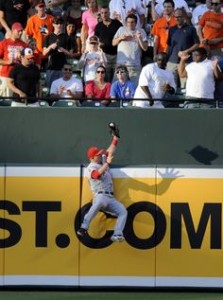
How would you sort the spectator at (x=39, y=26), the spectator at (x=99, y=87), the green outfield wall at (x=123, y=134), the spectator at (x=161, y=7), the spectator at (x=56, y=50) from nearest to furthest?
1. the green outfield wall at (x=123, y=134)
2. the spectator at (x=99, y=87)
3. the spectator at (x=56, y=50)
4. the spectator at (x=39, y=26)
5. the spectator at (x=161, y=7)

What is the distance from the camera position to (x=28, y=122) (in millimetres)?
15859

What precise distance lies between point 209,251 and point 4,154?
3146mm

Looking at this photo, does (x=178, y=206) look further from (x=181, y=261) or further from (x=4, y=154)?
(x=4, y=154)

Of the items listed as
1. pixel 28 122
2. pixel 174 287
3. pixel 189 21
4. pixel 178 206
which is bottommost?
pixel 174 287

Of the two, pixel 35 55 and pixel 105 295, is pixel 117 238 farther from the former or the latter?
pixel 35 55

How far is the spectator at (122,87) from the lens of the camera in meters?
16.4

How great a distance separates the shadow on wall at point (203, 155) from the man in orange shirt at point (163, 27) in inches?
97.2

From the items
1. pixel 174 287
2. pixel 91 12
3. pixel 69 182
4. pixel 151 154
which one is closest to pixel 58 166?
pixel 69 182

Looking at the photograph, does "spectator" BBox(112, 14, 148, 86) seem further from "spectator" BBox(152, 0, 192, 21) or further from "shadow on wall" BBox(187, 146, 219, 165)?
"shadow on wall" BBox(187, 146, 219, 165)

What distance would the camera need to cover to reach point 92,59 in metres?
17.5

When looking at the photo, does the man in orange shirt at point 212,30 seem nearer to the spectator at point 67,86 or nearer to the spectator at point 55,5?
the spectator at point 67,86

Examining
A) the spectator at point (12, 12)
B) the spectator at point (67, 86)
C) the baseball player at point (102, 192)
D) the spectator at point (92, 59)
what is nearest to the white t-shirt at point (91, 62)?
the spectator at point (92, 59)

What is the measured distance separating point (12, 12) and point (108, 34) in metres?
1.88

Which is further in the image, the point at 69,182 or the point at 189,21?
the point at 189,21
